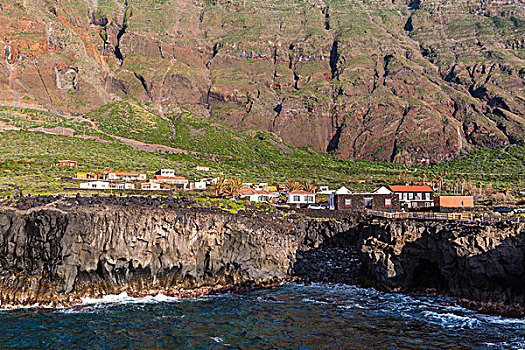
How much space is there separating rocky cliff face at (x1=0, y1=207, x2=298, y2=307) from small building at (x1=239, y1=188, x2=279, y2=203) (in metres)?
39.4

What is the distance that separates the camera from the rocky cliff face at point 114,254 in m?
41.7

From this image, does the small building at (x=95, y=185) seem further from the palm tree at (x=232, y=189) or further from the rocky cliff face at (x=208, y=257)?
the rocky cliff face at (x=208, y=257)

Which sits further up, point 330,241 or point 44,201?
point 44,201

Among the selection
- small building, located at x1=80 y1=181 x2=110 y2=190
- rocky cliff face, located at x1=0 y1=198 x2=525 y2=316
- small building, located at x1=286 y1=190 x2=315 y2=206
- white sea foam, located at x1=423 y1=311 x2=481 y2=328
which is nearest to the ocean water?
white sea foam, located at x1=423 y1=311 x2=481 y2=328

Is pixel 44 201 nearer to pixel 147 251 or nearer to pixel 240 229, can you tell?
pixel 147 251

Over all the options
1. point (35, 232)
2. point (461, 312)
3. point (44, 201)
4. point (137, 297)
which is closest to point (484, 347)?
point (461, 312)

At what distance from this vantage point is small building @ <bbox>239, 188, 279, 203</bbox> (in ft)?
293

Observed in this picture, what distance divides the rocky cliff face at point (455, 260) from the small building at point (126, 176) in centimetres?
7015

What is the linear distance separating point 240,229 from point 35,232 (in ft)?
70.4

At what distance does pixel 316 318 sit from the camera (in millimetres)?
36531

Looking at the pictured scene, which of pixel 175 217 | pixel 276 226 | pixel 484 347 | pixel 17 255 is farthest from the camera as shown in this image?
pixel 276 226

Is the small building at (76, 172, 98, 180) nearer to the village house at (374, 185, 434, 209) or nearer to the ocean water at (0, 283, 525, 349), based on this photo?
the ocean water at (0, 283, 525, 349)

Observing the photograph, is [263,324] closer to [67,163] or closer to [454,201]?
[454,201]

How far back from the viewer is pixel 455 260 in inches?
1599
